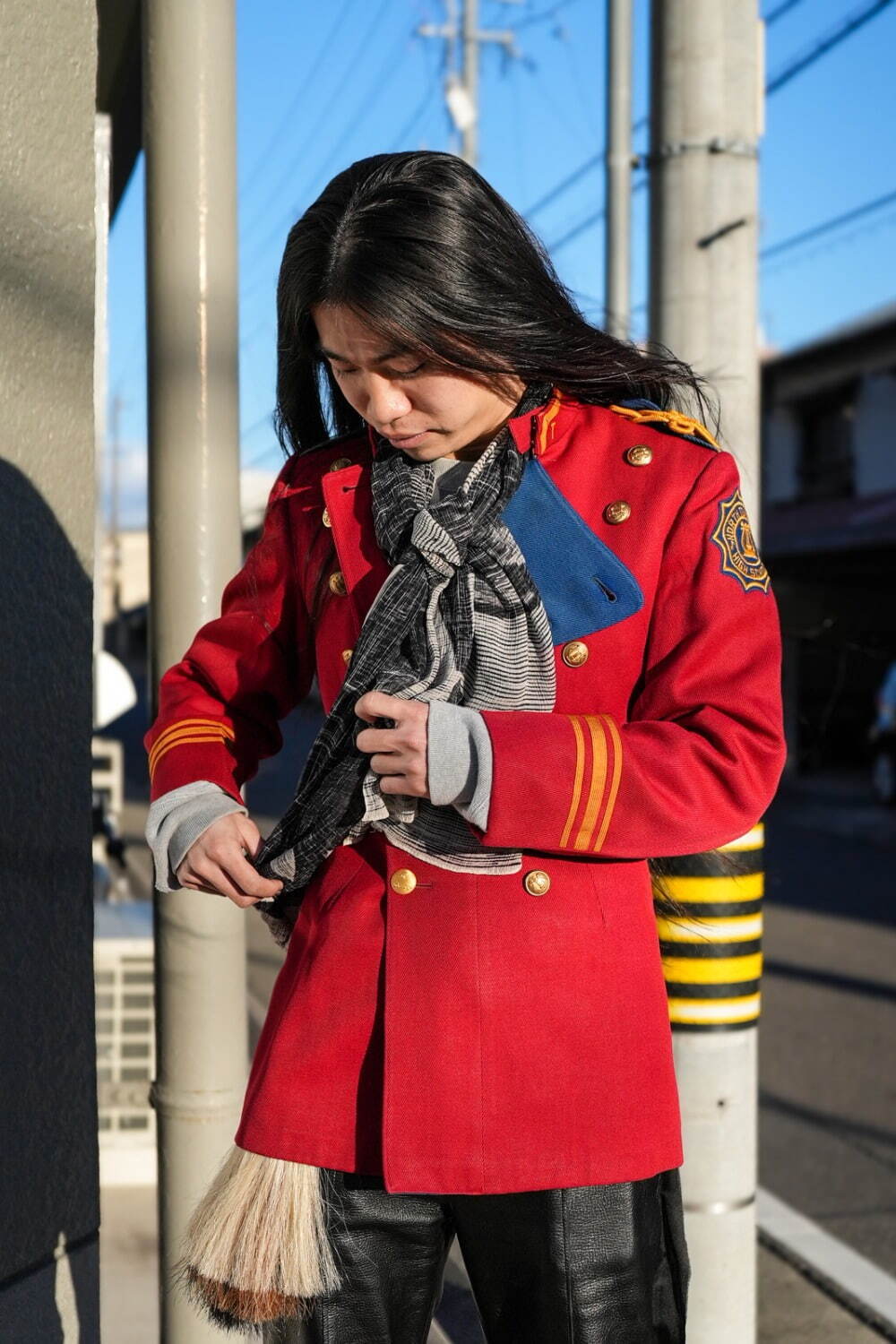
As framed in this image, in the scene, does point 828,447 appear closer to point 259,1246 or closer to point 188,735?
point 188,735

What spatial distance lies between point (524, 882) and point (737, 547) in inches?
16.7

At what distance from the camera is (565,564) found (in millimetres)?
1606

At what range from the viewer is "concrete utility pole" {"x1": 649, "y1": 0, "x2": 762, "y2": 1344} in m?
2.53

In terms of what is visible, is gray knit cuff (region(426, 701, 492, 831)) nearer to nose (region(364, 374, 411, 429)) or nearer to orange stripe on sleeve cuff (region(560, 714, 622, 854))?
orange stripe on sleeve cuff (region(560, 714, 622, 854))

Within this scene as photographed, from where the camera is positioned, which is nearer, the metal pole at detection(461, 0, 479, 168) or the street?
the street

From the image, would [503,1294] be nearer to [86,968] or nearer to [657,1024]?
[657,1024]

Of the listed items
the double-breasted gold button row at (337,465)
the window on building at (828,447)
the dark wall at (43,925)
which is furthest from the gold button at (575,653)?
the window on building at (828,447)

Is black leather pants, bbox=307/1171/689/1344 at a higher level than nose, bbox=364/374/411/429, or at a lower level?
lower

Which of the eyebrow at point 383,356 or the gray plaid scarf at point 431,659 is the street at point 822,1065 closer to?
the gray plaid scarf at point 431,659

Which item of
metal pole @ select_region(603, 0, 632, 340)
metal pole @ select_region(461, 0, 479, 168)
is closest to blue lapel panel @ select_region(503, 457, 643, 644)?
metal pole @ select_region(603, 0, 632, 340)

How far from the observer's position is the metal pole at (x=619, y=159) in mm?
7633

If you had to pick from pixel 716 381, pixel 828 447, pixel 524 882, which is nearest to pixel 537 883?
pixel 524 882

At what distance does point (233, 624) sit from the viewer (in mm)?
1837

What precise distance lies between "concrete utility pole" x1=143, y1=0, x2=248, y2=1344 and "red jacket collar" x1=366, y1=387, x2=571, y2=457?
0.85 metres
